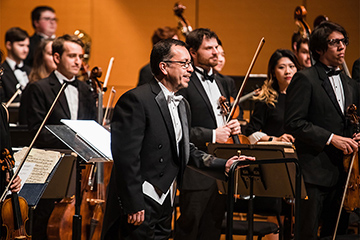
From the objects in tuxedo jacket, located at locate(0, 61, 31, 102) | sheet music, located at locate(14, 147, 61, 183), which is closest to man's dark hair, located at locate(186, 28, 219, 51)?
sheet music, located at locate(14, 147, 61, 183)

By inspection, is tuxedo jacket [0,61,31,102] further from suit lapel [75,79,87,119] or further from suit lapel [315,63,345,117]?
suit lapel [315,63,345,117]

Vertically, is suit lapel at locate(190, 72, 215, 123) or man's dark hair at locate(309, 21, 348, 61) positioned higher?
man's dark hair at locate(309, 21, 348, 61)

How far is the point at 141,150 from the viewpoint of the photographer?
7.64 ft

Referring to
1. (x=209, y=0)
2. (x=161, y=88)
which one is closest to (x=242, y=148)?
(x=161, y=88)

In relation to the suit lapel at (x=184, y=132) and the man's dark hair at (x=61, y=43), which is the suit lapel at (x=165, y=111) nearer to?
the suit lapel at (x=184, y=132)

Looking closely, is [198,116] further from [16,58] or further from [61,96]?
[16,58]

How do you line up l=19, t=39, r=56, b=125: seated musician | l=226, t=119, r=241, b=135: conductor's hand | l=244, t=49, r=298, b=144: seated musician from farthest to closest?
l=19, t=39, r=56, b=125: seated musician
l=244, t=49, r=298, b=144: seated musician
l=226, t=119, r=241, b=135: conductor's hand

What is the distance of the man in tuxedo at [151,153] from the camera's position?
2.23 metres

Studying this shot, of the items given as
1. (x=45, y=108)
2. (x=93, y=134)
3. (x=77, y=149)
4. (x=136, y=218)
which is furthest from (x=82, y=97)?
(x=136, y=218)

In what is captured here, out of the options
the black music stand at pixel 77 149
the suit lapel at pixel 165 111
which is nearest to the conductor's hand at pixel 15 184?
the black music stand at pixel 77 149

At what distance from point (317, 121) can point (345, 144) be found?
0.71 ft

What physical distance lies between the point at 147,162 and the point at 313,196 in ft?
3.88

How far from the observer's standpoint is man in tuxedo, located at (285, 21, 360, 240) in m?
3.05

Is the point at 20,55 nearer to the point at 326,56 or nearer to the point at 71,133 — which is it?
the point at 71,133
